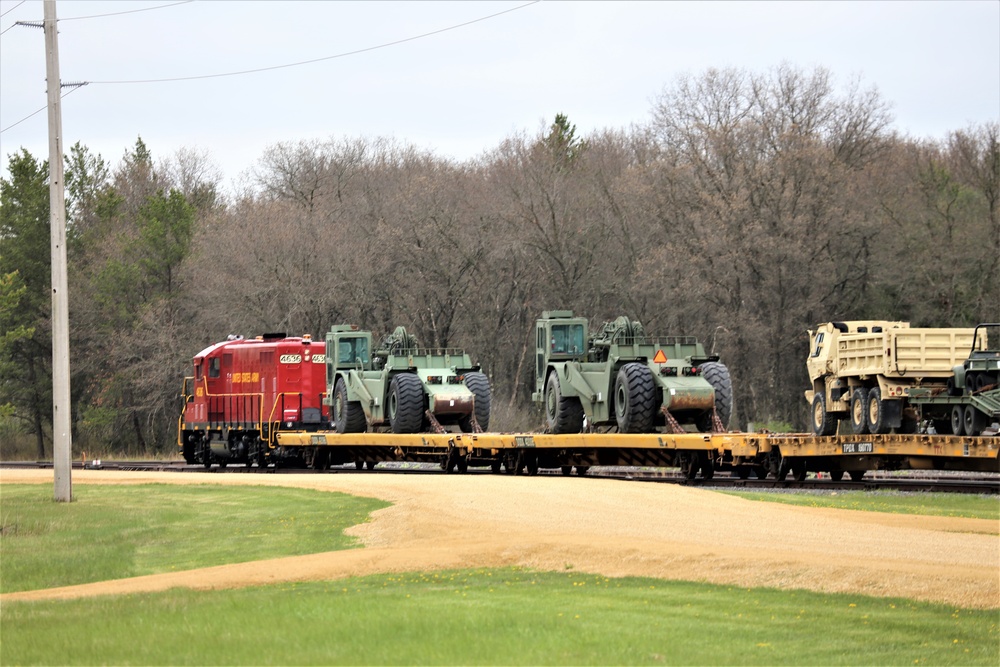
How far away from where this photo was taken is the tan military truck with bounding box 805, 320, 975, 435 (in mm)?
26047

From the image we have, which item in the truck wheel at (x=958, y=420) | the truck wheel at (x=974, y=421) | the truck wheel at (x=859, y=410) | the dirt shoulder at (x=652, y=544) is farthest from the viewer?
the truck wheel at (x=859, y=410)

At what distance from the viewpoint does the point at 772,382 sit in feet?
175

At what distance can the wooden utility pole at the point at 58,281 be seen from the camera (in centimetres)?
2562

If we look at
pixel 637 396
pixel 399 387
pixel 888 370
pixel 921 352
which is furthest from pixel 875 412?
pixel 399 387

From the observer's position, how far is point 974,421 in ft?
80.8

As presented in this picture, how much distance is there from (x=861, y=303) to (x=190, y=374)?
101 ft

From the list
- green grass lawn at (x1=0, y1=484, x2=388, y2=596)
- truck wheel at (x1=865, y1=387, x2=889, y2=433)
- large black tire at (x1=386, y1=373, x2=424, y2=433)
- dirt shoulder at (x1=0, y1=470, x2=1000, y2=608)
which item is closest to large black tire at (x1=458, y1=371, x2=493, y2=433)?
large black tire at (x1=386, y1=373, x2=424, y2=433)

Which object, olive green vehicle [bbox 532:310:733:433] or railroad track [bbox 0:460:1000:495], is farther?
olive green vehicle [bbox 532:310:733:433]

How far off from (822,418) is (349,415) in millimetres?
12857

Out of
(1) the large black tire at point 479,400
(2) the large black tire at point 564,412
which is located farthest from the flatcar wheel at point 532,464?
(1) the large black tire at point 479,400

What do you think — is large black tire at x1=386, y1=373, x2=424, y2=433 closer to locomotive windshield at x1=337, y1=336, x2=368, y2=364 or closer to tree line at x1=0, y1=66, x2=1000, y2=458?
locomotive windshield at x1=337, y1=336, x2=368, y2=364

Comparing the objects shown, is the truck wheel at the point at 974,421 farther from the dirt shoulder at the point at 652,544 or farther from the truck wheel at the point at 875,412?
the dirt shoulder at the point at 652,544

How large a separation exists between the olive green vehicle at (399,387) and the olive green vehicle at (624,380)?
299 cm

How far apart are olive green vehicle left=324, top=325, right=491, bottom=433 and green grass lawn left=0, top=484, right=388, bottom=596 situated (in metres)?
7.11
